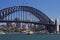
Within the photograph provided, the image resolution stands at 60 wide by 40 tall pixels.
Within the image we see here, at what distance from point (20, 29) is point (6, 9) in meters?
15.6

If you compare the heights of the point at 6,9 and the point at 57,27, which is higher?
the point at 6,9

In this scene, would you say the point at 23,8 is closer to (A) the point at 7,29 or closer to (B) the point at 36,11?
(B) the point at 36,11

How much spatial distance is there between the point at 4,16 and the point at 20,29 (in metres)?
16.1

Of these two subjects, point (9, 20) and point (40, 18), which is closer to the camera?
point (9, 20)

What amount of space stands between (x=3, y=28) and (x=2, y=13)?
42.4 ft

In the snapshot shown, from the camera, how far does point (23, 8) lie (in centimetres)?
13412

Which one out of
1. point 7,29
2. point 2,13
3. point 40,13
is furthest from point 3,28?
point 40,13

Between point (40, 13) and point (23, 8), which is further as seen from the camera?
point (40, 13)

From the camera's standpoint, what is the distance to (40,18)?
145 m

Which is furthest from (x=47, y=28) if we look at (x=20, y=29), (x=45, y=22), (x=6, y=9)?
(x=6, y=9)

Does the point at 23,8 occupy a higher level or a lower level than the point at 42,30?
higher

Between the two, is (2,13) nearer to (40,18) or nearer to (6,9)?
(6,9)

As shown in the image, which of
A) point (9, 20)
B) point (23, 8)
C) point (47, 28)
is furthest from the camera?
point (47, 28)

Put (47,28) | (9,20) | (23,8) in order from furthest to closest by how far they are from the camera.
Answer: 1. (47,28)
2. (23,8)
3. (9,20)
